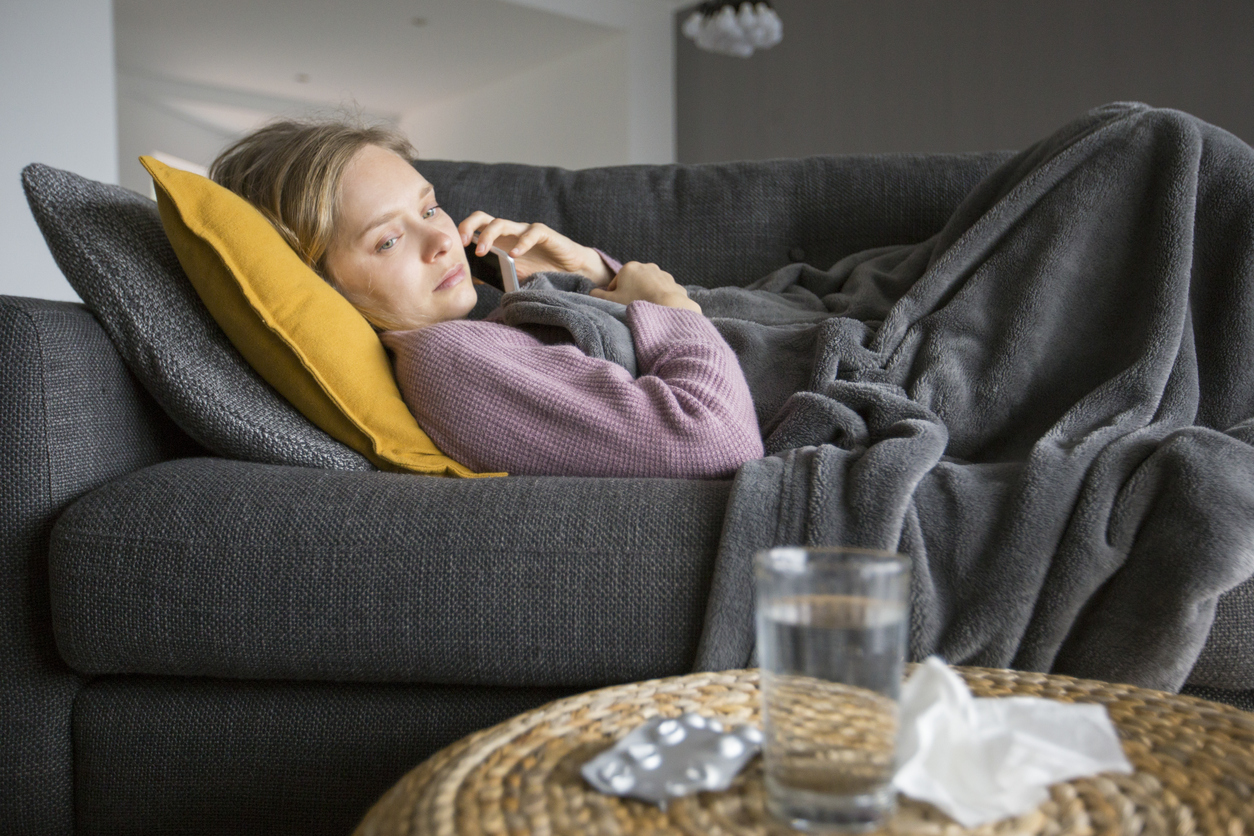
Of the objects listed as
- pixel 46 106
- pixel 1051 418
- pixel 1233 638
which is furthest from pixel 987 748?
pixel 46 106

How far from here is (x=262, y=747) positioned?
32.7 inches

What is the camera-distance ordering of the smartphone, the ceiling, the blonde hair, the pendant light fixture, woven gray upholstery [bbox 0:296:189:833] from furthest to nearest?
the ceiling, the pendant light fixture, the smartphone, the blonde hair, woven gray upholstery [bbox 0:296:189:833]

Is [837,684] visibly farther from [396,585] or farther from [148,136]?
[148,136]

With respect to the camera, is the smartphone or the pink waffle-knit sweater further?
the smartphone

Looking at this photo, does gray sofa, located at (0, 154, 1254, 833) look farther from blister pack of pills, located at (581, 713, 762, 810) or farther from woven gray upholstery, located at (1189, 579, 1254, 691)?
blister pack of pills, located at (581, 713, 762, 810)

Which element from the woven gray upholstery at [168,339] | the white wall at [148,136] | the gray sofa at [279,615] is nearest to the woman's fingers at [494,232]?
the woven gray upholstery at [168,339]

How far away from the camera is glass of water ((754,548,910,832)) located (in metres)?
0.42

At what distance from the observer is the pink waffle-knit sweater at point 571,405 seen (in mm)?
939

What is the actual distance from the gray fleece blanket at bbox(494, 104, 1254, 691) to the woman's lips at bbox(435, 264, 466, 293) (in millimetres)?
166

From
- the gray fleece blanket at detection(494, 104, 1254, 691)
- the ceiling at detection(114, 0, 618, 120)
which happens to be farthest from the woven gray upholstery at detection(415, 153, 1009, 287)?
the ceiling at detection(114, 0, 618, 120)

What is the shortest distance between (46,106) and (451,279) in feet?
10.1

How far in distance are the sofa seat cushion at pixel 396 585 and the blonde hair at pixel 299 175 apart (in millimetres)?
449

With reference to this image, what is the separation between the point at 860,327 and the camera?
1.19 meters

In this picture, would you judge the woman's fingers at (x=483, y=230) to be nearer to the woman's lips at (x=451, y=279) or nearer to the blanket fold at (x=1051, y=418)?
the woman's lips at (x=451, y=279)
